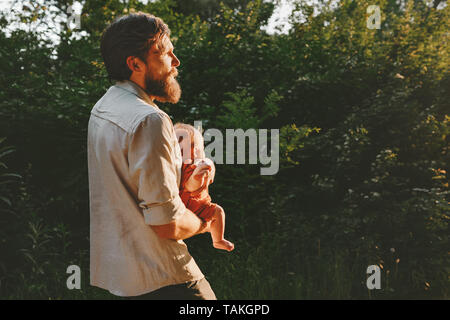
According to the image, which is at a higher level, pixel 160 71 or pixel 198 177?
pixel 160 71

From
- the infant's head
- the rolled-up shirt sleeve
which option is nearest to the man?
the rolled-up shirt sleeve

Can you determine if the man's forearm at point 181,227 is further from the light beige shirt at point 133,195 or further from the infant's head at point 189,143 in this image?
the infant's head at point 189,143

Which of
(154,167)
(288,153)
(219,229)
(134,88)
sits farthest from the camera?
(288,153)

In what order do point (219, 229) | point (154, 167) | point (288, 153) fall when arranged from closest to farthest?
point (154, 167) → point (219, 229) → point (288, 153)

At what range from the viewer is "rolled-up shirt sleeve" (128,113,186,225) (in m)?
1.56

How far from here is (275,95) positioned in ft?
18.6

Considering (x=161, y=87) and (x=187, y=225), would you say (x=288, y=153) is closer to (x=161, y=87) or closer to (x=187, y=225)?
(x=161, y=87)

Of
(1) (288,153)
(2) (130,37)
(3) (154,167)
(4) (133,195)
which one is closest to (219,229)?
(4) (133,195)

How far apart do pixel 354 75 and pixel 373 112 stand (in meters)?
0.98

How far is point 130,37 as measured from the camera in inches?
69.7

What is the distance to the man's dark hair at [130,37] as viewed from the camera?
69.5 inches

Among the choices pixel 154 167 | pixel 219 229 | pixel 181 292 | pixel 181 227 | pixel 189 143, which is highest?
pixel 189 143

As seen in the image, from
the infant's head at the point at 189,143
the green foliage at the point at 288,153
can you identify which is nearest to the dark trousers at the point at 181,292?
the infant's head at the point at 189,143

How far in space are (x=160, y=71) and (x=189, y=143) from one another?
1.39 feet
